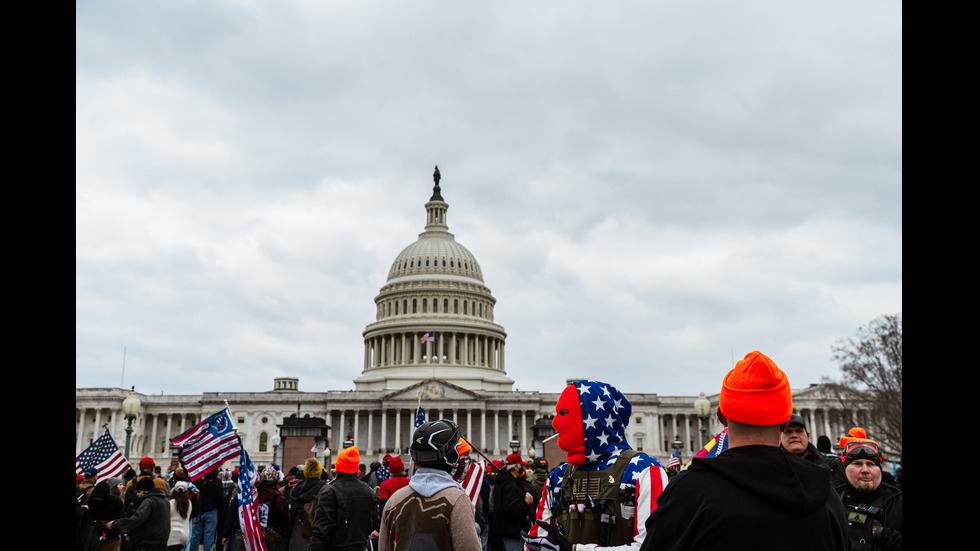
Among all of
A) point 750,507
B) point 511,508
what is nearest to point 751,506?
point 750,507

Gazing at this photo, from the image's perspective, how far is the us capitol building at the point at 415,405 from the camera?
309 ft

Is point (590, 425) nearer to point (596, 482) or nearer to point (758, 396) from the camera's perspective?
point (596, 482)

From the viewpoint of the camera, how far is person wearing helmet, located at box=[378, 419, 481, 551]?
248 inches

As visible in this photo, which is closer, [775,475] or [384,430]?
[775,475]

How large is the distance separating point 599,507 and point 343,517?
5.14 m

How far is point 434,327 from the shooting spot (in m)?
108

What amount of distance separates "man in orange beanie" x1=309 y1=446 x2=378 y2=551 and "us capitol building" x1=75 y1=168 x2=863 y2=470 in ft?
253

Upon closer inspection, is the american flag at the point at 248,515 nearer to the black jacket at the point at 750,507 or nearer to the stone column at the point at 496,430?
the black jacket at the point at 750,507

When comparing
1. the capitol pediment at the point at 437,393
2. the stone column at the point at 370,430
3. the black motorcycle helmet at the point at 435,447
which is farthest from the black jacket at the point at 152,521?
the stone column at the point at 370,430

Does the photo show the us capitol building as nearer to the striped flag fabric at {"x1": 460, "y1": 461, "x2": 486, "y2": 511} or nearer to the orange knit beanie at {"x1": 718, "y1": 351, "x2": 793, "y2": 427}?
the striped flag fabric at {"x1": 460, "y1": 461, "x2": 486, "y2": 511}

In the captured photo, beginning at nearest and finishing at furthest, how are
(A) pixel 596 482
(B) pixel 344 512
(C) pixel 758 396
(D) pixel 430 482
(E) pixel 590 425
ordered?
(C) pixel 758 396
(A) pixel 596 482
(E) pixel 590 425
(D) pixel 430 482
(B) pixel 344 512
